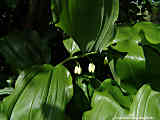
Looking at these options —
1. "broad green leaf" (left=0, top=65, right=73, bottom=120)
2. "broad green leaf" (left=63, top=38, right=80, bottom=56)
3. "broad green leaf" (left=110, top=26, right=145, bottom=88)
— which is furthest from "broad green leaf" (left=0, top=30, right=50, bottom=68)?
"broad green leaf" (left=110, top=26, right=145, bottom=88)

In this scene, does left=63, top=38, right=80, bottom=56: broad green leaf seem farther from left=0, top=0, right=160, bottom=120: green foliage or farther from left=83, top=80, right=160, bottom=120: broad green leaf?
left=83, top=80, right=160, bottom=120: broad green leaf

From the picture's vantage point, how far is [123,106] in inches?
27.4

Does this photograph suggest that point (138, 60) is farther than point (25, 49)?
No

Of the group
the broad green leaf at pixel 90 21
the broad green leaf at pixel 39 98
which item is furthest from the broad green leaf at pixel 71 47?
the broad green leaf at pixel 39 98

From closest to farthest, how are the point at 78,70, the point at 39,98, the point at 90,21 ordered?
the point at 39,98
the point at 90,21
the point at 78,70

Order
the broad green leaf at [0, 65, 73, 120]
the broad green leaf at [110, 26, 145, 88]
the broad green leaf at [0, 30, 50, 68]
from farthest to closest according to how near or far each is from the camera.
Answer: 1. the broad green leaf at [0, 30, 50, 68]
2. the broad green leaf at [110, 26, 145, 88]
3. the broad green leaf at [0, 65, 73, 120]

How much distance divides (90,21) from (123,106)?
14.1 inches

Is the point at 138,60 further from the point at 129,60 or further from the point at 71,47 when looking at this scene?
the point at 71,47

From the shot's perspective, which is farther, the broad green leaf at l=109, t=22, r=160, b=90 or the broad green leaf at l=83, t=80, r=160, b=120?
the broad green leaf at l=109, t=22, r=160, b=90

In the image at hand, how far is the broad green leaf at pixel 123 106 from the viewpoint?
62cm

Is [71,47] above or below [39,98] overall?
above

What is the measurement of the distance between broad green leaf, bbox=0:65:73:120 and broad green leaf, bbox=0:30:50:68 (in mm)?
211

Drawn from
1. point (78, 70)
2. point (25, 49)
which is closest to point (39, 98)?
point (78, 70)

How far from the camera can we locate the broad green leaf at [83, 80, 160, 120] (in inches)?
24.6
